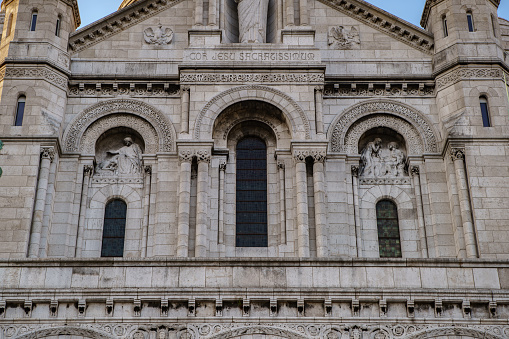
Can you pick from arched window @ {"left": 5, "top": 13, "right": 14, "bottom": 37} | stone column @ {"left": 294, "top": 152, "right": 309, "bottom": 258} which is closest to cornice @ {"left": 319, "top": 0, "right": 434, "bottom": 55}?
stone column @ {"left": 294, "top": 152, "right": 309, "bottom": 258}

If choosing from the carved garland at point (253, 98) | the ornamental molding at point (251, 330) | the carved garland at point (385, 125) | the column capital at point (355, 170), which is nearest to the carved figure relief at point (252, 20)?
the carved garland at point (253, 98)

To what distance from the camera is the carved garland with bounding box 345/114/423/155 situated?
1366 inches

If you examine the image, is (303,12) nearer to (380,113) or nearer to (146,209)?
(380,113)

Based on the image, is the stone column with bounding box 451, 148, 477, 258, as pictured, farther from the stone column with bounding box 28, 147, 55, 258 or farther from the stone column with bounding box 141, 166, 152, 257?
the stone column with bounding box 28, 147, 55, 258

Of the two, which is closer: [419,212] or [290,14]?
[419,212]

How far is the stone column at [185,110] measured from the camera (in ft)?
111

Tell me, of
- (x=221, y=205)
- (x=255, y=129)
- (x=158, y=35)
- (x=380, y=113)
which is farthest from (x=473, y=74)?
(x=158, y=35)

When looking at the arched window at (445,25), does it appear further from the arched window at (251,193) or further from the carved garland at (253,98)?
the arched window at (251,193)

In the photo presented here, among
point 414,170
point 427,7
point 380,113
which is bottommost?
point 414,170

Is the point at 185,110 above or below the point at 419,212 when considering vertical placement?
above

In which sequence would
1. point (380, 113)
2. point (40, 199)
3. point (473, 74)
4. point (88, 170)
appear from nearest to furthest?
point (40, 199) → point (88, 170) → point (473, 74) → point (380, 113)

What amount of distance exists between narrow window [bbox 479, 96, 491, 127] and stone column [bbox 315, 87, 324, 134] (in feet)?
18.7

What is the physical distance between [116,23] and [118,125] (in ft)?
14.7

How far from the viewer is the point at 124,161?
34.8 metres
